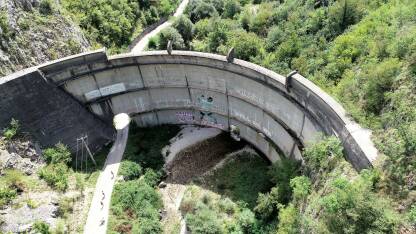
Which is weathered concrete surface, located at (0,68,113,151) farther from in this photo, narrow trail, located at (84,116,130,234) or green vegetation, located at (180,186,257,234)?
green vegetation, located at (180,186,257,234)

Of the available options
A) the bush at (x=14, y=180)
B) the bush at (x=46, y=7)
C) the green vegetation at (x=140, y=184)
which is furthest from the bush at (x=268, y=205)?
the bush at (x=46, y=7)

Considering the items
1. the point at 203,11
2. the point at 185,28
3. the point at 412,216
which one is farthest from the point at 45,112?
the point at 412,216

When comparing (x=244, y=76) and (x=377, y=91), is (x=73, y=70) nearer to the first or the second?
(x=244, y=76)

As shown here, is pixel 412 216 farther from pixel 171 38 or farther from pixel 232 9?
pixel 232 9

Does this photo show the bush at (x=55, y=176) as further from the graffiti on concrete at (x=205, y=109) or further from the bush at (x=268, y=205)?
the bush at (x=268, y=205)

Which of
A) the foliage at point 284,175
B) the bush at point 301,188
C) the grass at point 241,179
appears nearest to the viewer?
the bush at point 301,188

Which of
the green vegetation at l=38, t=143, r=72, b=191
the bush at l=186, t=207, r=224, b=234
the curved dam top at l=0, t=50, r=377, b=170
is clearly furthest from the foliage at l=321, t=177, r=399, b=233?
the green vegetation at l=38, t=143, r=72, b=191
